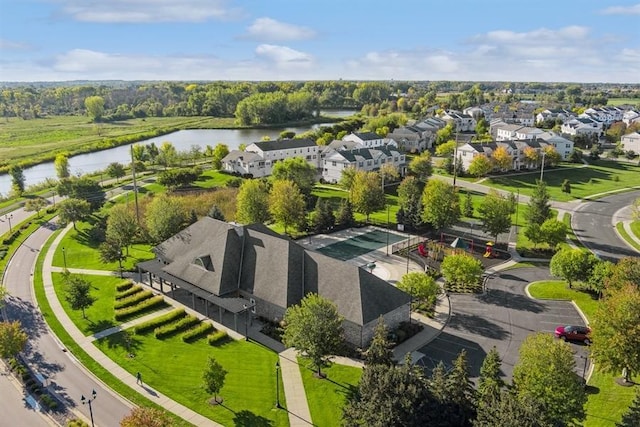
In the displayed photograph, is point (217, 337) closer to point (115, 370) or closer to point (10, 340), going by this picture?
point (115, 370)

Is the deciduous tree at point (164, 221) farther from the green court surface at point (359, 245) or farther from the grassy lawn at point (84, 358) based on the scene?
the green court surface at point (359, 245)

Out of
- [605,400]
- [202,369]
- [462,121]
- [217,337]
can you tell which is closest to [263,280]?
[217,337]

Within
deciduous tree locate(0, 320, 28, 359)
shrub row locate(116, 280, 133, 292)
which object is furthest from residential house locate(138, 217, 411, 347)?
deciduous tree locate(0, 320, 28, 359)

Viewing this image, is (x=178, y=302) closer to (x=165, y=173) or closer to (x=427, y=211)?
(x=427, y=211)

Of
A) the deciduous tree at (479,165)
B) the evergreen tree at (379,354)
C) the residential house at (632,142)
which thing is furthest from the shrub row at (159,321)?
the residential house at (632,142)

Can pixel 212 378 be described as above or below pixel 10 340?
below

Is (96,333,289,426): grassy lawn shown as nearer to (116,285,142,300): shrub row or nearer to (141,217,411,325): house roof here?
(141,217,411,325): house roof

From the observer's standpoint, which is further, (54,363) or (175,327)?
(175,327)
